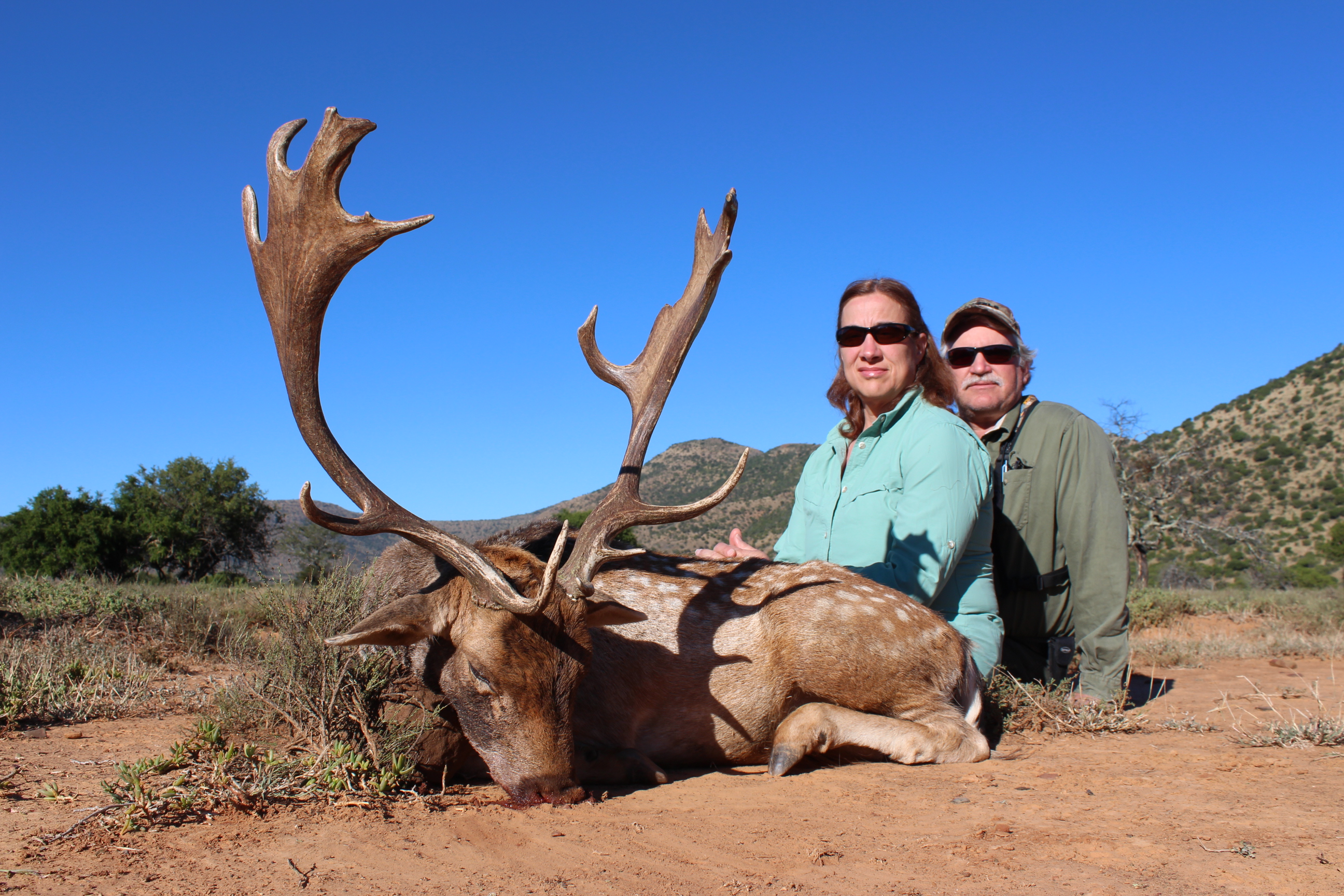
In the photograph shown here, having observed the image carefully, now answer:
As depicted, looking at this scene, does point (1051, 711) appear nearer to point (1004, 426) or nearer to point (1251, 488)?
point (1004, 426)

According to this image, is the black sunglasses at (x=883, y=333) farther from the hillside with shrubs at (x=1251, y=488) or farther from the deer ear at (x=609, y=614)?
the hillside with shrubs at (x=1251, y=488)

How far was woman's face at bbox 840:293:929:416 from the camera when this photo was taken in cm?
551

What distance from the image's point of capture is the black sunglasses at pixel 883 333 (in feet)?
17.9

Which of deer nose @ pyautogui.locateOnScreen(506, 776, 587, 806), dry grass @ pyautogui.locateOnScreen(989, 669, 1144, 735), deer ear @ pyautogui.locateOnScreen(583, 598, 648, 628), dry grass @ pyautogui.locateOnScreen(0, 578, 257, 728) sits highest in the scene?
deer ear @ pyautogui.locateOnScreen(583, 598, 648, 628)

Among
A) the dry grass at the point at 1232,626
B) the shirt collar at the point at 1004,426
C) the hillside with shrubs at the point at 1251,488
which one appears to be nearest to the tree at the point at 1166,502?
the hillside with shrubs at the point at 1251,488

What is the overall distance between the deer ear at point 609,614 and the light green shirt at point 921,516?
5.57ft

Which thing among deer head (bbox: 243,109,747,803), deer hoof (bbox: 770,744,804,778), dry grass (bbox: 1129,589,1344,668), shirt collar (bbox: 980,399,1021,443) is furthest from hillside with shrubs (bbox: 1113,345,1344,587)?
deer head (bbox: 243,109,747,803)

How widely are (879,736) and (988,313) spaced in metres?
3.55

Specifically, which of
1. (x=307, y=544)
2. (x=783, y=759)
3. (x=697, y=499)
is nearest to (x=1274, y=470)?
(x=697, y=499)

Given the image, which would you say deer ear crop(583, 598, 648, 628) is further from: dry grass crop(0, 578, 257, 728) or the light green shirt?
dry grass crop(0, 578, 257, 728)

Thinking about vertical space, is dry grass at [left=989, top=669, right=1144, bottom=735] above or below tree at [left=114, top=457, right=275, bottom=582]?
below

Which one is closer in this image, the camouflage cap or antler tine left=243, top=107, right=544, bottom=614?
antler tine left=243, top=107, right=544, bottom=614

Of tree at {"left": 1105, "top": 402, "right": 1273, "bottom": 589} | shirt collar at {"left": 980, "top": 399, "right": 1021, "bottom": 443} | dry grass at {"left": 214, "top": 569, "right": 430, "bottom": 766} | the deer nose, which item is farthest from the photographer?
tree at {"left": 1105, "top": 402, "right": 1273, "bottom": 589}

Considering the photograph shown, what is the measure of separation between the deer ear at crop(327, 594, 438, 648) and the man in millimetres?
3755
